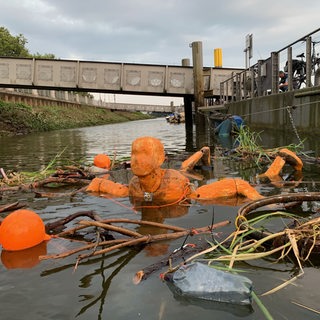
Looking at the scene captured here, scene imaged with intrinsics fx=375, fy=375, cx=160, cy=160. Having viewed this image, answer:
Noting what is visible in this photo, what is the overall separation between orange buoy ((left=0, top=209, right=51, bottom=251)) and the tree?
54.1 m

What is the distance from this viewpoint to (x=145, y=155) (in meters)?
5.08

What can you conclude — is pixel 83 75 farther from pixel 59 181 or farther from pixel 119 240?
pixel 119 240

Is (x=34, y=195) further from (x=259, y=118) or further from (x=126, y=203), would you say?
(x=259, y=118)

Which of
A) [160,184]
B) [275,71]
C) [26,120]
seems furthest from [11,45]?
[160,184]

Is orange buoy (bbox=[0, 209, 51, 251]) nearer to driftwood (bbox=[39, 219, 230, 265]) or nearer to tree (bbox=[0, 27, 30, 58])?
driftwood (bbox=[39, 219, 230, 265])

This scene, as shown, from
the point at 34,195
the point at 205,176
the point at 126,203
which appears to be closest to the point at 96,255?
the point at 126,203

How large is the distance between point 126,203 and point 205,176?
9.02 feet

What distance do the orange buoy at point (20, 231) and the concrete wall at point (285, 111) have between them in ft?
27.7

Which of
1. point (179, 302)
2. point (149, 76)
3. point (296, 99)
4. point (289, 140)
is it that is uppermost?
point (149, 76)

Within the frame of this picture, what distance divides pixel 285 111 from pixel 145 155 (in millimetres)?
11971

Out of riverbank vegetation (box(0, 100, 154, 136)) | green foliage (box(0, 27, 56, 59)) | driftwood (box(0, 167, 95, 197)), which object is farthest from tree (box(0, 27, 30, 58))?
driftwood (box(0, 167, 95, 197))

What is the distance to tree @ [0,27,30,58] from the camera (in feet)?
170

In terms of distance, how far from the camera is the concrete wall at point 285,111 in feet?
42.0

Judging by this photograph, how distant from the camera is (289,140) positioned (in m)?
13.3
